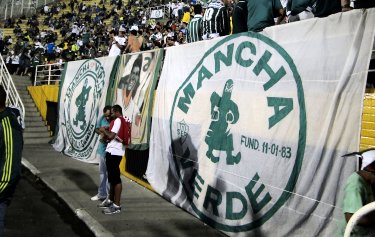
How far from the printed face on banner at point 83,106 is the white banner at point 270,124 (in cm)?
462

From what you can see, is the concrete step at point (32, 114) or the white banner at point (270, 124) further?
the concrete step at point (32, 114)

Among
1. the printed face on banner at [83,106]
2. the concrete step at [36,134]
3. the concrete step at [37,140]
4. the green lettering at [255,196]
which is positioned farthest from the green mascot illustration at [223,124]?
the concrete step at [36,134]

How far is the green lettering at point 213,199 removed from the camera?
6180 mm

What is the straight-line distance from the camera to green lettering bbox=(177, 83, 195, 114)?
7.13 metres

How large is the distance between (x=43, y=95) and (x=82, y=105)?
5808 mm

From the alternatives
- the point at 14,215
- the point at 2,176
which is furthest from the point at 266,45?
the point at 14,215

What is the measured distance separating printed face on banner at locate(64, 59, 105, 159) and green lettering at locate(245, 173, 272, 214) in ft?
22.2

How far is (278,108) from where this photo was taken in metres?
5.16

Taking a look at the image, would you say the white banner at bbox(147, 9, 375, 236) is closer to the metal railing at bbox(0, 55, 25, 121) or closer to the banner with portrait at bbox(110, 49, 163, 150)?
the banner with portrait at bbox(110, 49, 163, 150)

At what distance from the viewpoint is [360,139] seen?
165 inches

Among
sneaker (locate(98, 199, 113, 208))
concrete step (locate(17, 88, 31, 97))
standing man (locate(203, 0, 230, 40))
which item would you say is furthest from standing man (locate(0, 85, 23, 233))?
concrete step (locate(17, 88, 31, 97))

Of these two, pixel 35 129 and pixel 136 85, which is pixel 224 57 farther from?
pixel 35 129

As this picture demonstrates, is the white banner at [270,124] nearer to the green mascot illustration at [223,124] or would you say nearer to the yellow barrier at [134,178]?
the green mascot illustration at [223,124]

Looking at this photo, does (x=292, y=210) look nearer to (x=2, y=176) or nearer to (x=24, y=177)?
(x=2, y=176)
